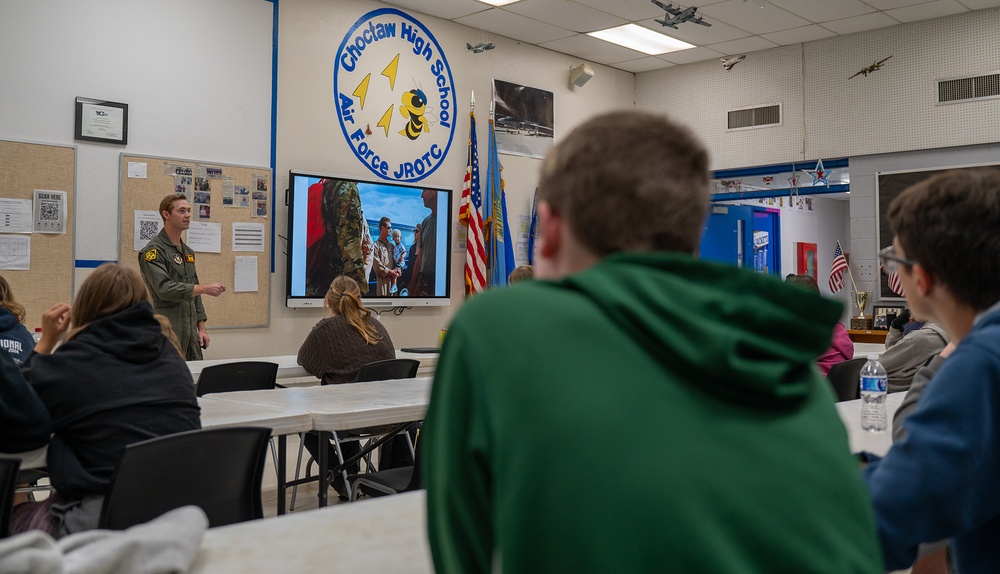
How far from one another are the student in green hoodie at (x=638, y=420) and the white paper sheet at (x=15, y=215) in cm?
502

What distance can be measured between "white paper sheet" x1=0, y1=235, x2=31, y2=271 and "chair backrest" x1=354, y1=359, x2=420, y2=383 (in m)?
2.32

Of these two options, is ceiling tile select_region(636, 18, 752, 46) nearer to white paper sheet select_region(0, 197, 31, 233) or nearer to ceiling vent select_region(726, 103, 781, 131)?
ceiling vent select_region(726, 103, 781, 131)

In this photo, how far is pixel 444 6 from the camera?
7.02m

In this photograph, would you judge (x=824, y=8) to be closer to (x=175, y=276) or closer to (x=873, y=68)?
(x=873, y=68)

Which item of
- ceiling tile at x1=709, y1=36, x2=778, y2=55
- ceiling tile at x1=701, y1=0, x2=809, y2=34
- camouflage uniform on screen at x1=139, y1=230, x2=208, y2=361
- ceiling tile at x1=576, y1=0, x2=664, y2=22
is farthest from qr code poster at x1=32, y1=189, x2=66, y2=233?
ceiling tile at x1=709, y1=36, x2=778, y2=55

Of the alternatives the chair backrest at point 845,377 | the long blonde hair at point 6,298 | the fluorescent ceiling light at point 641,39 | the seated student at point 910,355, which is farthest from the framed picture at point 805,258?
the long blonde hair at point 6,298

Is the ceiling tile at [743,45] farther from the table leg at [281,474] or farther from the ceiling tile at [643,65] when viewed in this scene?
the table leg at [281,474]

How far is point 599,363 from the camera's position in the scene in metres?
0.75

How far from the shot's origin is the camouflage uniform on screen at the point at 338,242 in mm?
6449

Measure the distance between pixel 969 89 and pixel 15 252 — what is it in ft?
23.5

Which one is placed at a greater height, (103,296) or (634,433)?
(103,296)

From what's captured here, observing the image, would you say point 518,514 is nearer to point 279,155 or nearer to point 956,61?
point 279,155

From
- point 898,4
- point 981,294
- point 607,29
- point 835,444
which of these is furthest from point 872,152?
point 835,444

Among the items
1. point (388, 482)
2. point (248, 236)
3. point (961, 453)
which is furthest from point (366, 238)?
point (961, 453)
